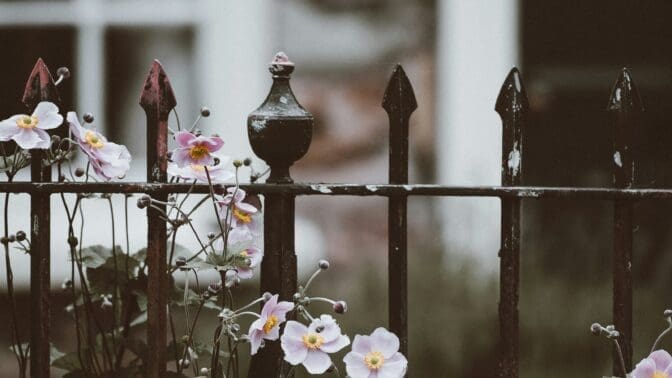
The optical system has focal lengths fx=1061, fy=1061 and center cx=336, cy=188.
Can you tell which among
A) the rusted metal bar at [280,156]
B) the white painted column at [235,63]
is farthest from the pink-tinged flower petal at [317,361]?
the white painted column at [235,63]

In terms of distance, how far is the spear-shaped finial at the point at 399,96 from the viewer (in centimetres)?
170

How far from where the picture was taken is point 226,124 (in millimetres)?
4207

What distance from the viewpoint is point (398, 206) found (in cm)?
169

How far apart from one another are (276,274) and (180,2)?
281 centimetres

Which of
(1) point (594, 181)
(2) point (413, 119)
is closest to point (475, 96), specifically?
(2) point (413, 119)

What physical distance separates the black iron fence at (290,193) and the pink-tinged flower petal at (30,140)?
0.07 meters

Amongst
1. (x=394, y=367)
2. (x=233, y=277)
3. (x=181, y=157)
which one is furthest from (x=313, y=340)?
(x=181, y=157)

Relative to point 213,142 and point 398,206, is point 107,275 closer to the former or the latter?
point 213,142

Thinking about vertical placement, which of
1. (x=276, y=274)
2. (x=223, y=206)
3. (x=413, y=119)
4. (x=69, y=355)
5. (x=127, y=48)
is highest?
(x=127, y=48)

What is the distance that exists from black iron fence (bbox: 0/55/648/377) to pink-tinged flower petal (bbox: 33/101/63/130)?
47 mm

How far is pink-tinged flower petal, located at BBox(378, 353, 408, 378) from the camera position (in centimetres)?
162

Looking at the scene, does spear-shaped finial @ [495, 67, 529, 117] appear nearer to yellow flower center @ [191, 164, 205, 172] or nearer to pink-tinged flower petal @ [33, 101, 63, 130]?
yellow flower center @ [191, 164, 205, 172]

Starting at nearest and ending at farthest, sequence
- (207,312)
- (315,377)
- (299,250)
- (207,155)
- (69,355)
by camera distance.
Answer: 1. (207,155)
2. (69,355)
3. (315,377)
4. (207,312)
5. (299,250)

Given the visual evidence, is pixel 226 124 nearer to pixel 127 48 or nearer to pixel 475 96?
pixel 127 48
